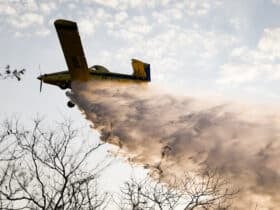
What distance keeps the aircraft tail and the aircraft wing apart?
135 inches

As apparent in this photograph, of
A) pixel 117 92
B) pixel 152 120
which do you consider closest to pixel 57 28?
pixel 117 92

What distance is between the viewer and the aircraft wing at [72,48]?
2256 cm

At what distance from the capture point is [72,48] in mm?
23688

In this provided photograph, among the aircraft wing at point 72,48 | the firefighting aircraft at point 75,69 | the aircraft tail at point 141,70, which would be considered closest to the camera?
the aircraft wing at point 72,48

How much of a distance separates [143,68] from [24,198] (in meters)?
11.7

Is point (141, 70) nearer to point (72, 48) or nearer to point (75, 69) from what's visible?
point (75, 69)

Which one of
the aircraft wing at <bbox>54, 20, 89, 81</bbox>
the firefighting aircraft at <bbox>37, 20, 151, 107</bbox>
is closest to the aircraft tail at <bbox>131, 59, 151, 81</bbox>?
the firefighting aircraft at <bbox>37, 20, 151, 107</bbox>

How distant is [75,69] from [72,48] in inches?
61.2

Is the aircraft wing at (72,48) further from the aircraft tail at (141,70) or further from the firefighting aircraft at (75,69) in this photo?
the aircraft tail at (141,70)

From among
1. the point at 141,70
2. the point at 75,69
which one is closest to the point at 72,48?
the point at 75,69

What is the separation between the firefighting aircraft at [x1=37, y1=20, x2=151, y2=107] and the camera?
22.8m

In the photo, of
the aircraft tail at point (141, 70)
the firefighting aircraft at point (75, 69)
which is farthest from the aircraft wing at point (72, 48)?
the aircraft tail at point (141, 70)

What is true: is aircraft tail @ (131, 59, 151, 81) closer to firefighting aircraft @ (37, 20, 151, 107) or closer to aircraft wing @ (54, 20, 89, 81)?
firefighting aircraft @ (37, 20, 151, 107)

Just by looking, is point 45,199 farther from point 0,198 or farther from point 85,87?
point 85,87
